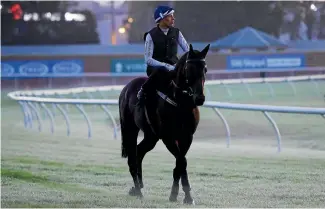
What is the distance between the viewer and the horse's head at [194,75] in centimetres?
652

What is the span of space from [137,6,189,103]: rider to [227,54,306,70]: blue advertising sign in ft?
80.8

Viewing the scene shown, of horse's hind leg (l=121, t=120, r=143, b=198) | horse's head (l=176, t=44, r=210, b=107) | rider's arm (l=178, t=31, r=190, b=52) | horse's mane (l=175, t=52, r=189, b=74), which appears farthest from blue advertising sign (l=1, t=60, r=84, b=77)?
horse's head (l=176, t=44, r=210, b=107)

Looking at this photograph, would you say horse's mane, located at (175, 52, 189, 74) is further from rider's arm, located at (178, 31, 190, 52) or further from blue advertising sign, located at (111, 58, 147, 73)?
blue advertising sign, located at (111, 58, 147, 73)

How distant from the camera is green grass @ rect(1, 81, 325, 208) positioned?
705cm

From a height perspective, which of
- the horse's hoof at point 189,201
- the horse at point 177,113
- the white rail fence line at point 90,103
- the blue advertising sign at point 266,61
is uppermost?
the horse at point 177,113

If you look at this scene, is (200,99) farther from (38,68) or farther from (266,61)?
(38,68)

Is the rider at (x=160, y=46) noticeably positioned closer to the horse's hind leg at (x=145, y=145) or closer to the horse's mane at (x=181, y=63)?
the horse's mane at (x=181, y=63)

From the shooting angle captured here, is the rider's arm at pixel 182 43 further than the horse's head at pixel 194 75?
Yes

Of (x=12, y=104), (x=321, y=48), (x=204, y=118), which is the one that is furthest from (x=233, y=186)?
(x=321, y=48)

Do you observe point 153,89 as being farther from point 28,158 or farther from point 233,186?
point 28,158

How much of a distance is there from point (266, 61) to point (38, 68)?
8.49 metres

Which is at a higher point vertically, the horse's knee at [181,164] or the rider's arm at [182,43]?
the rider's arm at [182,43]

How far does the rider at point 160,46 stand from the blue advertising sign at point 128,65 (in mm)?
25151

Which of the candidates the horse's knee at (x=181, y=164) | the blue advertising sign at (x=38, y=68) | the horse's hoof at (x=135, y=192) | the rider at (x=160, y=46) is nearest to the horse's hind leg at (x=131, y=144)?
the horse's hoof at (x=135, y=192)
